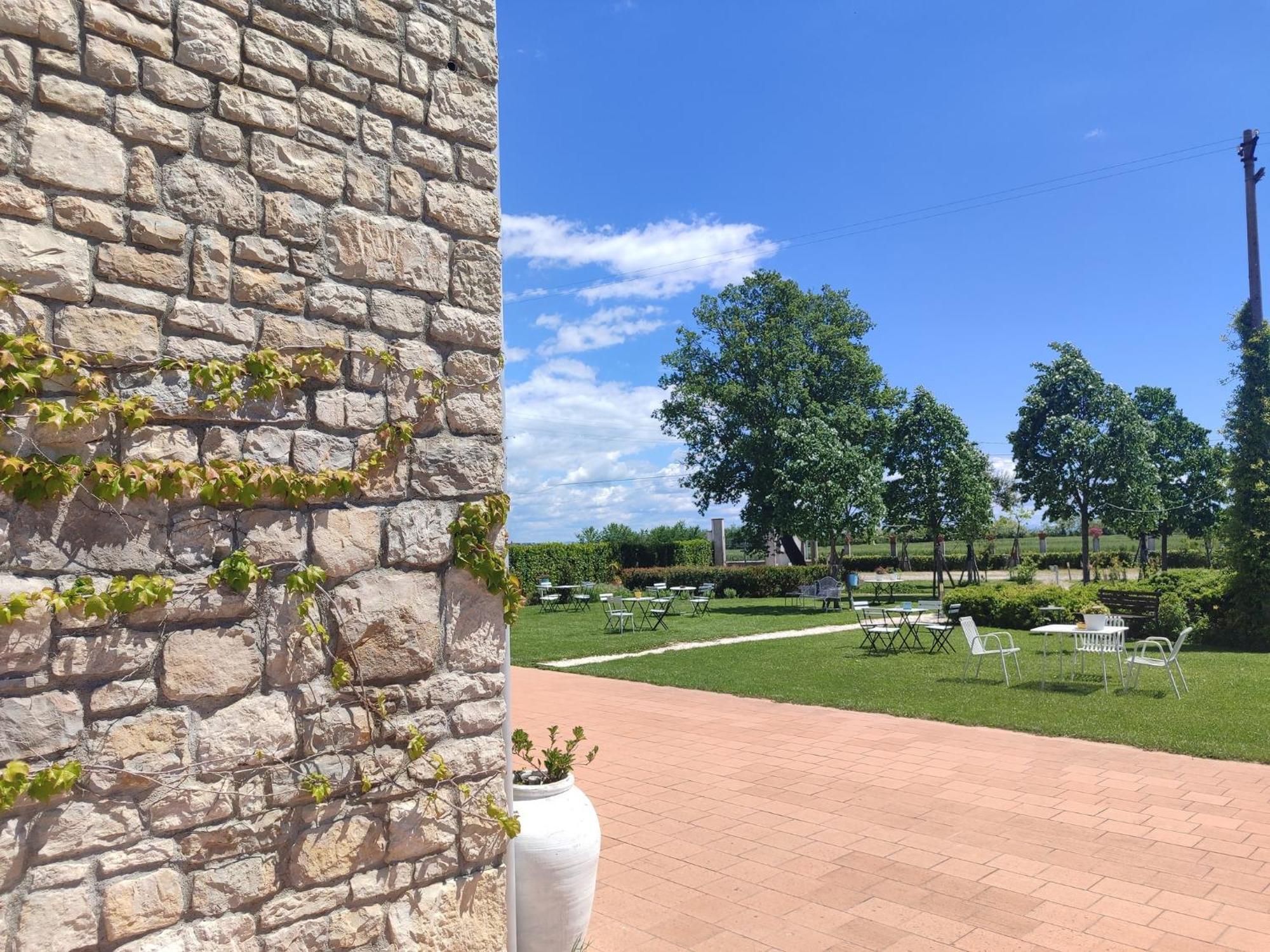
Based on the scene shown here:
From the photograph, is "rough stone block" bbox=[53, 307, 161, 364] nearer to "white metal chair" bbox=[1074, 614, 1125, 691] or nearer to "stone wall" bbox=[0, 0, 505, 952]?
"stone wall" bbox=[0, 0, 505, 952]

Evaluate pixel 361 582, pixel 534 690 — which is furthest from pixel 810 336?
pixel 361 582

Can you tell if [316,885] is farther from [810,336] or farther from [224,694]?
[810,336]

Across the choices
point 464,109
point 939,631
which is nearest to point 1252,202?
point 939,631

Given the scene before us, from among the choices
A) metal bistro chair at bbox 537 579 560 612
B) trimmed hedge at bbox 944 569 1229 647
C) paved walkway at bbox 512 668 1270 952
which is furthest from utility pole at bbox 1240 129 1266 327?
metal bistro chair at bbox 537 579 560 612

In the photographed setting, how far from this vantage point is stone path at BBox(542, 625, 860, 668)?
39.8 ft

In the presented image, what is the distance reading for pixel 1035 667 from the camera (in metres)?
10.5

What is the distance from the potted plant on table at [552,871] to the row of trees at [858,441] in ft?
55.4

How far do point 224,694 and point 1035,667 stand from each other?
10.3 meters

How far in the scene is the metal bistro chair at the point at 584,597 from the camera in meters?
20.7

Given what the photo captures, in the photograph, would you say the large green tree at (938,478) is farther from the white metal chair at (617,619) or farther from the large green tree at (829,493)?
the white metal chair at (617,619)

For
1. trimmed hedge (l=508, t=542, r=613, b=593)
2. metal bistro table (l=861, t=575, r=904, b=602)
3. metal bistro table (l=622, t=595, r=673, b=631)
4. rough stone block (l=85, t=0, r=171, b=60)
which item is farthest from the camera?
trimmed hedge (l=508, t=542, r=613, b=593)

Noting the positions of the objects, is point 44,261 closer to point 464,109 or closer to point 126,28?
point 126,28

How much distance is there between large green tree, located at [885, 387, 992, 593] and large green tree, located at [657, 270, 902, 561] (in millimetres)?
4632

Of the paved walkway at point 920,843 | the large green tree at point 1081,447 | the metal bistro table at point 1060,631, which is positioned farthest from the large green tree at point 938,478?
the paved walkway at point 920,843
